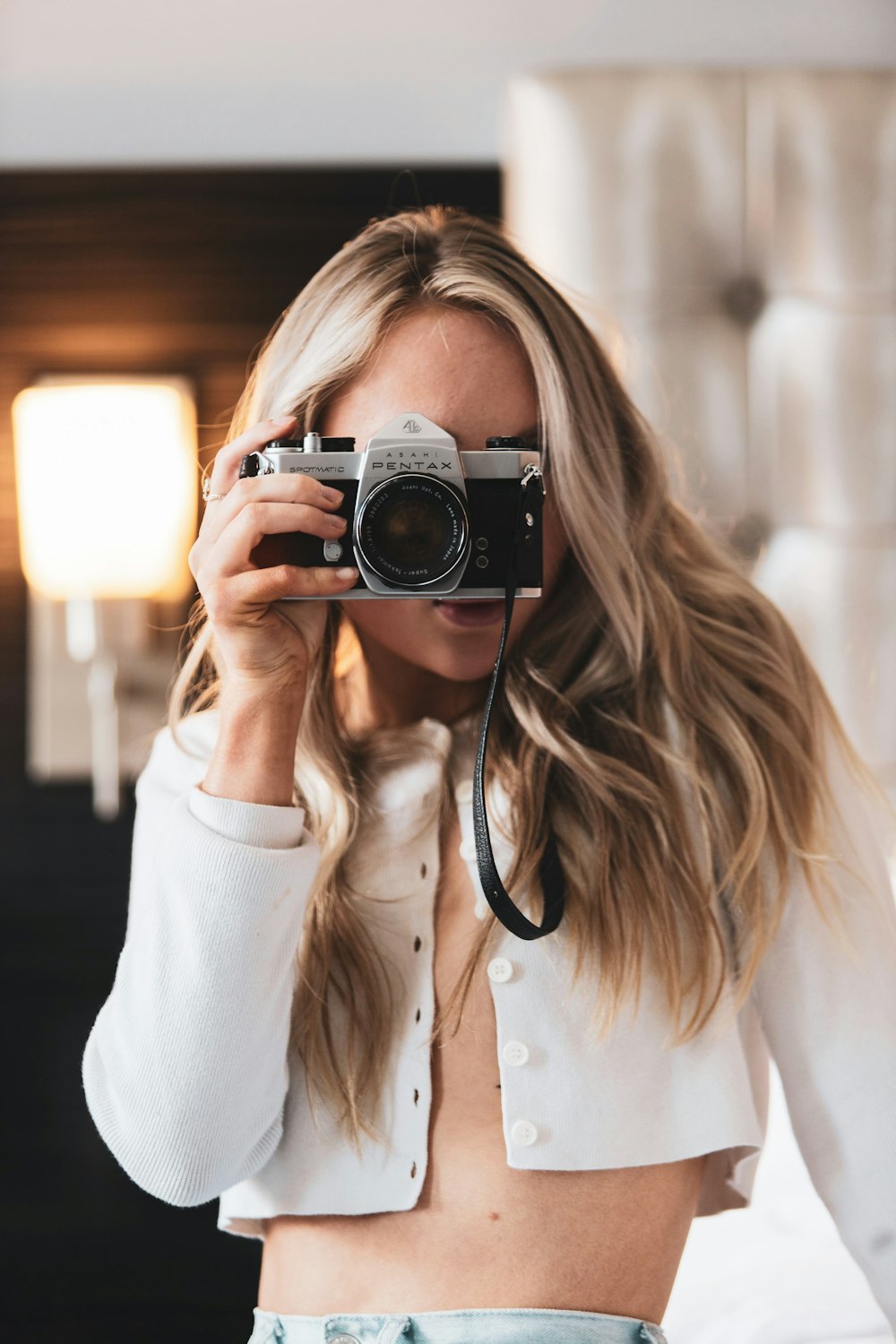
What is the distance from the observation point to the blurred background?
118cm

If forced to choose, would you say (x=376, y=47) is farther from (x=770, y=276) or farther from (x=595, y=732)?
(x=595, y=732)

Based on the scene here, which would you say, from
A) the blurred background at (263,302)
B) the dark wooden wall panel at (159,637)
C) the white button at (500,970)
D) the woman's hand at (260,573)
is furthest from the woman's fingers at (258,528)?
the dark wooden wall panel at (159,637)

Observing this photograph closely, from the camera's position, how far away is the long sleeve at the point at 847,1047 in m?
0.69

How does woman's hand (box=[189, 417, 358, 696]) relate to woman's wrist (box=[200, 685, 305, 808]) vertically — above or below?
above

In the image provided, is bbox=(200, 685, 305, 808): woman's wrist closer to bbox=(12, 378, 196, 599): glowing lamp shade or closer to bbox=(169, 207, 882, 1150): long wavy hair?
bbox=(169, 207, 882, 1150): long wavy hair

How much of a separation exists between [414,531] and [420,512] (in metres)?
0.01

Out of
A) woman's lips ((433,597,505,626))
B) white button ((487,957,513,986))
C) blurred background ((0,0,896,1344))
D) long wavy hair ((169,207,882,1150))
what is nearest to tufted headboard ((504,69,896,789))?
blurred background ((0,0,896,1344))

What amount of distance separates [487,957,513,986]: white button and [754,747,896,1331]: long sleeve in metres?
0.17

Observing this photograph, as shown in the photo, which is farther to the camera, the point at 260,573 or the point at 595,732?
the point at 595,732

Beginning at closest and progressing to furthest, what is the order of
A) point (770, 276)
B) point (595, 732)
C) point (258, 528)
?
point (258, 528) < point (595, 732) < point (770, 276)

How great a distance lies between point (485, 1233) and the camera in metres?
0.67

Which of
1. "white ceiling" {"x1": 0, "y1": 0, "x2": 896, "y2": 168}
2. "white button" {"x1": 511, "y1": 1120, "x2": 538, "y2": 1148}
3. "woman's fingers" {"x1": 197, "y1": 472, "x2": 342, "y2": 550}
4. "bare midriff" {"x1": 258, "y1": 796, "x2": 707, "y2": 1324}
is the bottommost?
"bare midriff" {"x1": 258, "y1": 796, "x2": 707, "y2": 1324}

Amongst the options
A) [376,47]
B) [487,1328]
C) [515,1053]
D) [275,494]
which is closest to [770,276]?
[376,47]

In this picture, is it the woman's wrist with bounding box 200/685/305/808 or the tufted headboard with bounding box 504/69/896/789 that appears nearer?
the woman's wrist with bounding box 200/685/305/808
